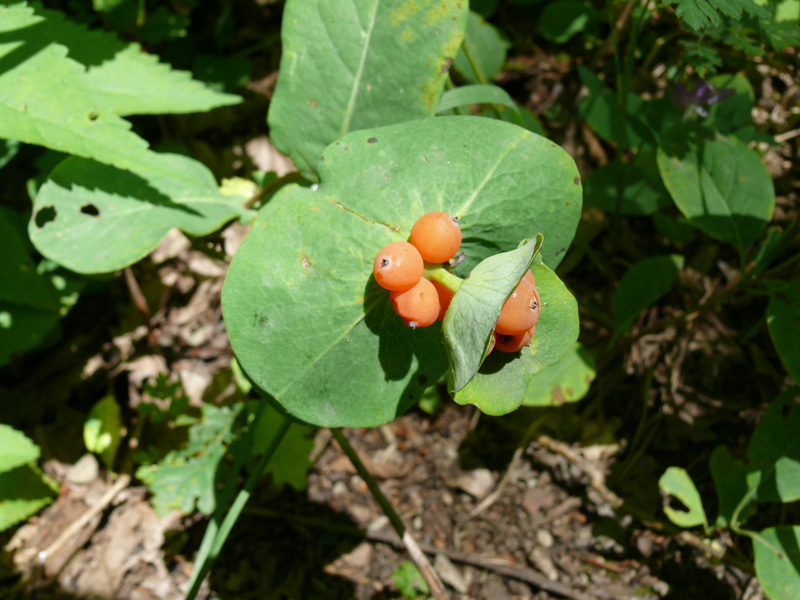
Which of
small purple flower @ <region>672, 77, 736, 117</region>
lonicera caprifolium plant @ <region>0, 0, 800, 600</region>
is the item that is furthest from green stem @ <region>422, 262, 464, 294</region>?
small purple flower @ <region>672, 77, 736, 117</region>

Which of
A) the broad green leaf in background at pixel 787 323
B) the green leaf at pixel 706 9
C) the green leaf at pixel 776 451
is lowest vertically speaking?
the green leaf at pixel 776 451

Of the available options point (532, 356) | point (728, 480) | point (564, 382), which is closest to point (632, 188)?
point (564, 382)

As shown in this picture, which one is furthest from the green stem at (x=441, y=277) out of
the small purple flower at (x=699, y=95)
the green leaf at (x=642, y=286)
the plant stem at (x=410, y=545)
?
Answer: the small purple flower at (x=699, y=95)

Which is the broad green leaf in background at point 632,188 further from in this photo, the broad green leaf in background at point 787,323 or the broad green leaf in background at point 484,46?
the broad green leaf in background at point 484,46

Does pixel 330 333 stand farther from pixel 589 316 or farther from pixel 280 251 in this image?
pixel 589 316

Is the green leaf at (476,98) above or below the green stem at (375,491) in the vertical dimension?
above
